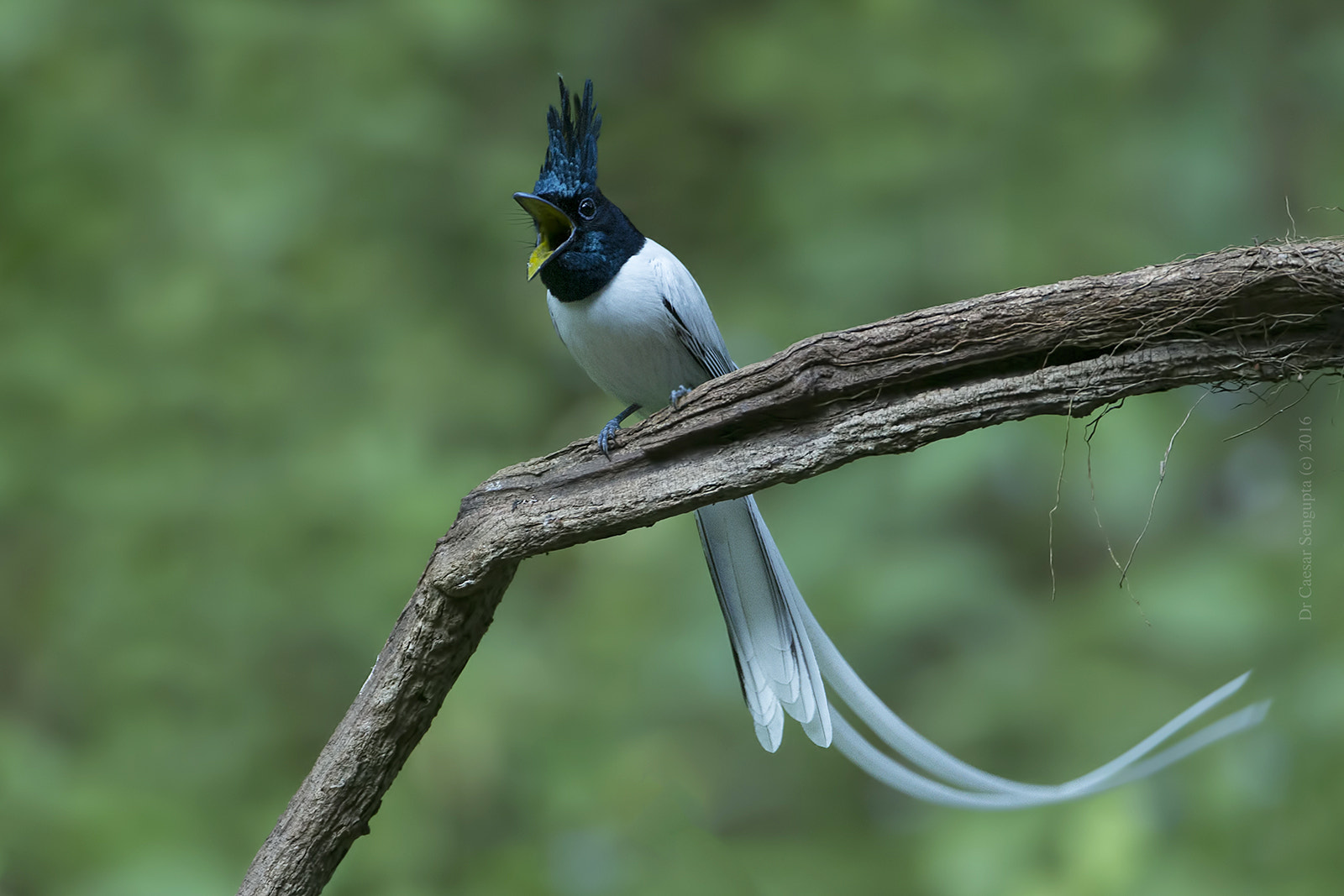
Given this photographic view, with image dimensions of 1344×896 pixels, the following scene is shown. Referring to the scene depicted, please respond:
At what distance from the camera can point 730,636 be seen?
184 centimetres

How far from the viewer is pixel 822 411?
1421 mm

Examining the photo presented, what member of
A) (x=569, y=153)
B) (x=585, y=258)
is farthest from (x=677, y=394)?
(x=569, y=153)

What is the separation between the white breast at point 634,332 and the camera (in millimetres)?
1868

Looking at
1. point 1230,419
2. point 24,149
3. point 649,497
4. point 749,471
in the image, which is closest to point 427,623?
point 649,497

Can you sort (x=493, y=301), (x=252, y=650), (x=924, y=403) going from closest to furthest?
(x=924, y=403) < (x=252, y=650) < (x=493, y=301)

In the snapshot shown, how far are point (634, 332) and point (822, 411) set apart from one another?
1.76 feet

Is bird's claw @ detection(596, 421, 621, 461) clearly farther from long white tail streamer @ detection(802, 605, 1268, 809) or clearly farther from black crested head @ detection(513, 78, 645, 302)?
long white tail streamer @ detection(802, 605, 1268, 809)

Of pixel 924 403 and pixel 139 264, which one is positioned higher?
pixel 139 264

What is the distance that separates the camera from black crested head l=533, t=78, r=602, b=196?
6.09ft

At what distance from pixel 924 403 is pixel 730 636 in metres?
0.64

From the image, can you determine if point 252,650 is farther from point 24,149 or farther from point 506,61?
point 506,61

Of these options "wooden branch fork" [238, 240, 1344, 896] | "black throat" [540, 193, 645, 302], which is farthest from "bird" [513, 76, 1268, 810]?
"wooden branch fork" [238, 240, 1344, 896]

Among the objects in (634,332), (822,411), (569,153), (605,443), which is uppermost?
(569,153)

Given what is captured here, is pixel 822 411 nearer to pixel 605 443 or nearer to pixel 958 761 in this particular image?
pixel 605 443
